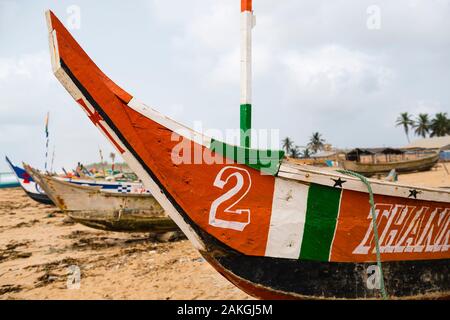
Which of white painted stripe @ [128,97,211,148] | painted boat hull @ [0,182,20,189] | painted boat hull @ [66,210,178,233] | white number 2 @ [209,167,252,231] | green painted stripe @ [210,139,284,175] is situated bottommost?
painted boat hull @ [0,182,20,189]

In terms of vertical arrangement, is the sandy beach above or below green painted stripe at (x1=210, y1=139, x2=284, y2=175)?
below

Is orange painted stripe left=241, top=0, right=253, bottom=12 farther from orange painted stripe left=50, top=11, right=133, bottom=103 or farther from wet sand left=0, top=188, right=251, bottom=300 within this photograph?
wet sand left=0, top=188, right=251, bottom=300

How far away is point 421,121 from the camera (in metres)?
53.2

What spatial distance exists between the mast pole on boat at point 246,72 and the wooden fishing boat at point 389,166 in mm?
20577

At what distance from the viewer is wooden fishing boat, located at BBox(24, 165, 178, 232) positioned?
26.1ft

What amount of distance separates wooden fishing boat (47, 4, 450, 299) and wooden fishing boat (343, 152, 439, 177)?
2030 cm

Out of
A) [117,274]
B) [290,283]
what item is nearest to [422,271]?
[290,283]

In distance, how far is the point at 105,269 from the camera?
597 centimetres

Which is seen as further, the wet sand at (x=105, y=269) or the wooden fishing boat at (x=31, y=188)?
the wooden fishing boat at (x=31, y=188)

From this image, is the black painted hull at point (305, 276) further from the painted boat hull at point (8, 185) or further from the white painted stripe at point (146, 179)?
the painted boat hull at point (8, 185)

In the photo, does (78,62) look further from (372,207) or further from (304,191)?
(372,207)

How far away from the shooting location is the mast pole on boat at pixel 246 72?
344 cm

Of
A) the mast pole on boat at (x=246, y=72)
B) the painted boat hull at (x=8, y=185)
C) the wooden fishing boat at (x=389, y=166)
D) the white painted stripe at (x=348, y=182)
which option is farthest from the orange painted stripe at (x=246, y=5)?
the painted boat hull at (x=8, y=185)

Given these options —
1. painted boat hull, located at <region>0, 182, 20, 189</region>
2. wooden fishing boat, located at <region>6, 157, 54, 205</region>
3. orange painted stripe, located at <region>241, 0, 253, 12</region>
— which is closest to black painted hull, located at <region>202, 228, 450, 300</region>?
orange painted stripe, located at <region>241, 0, 253, 12</region>
